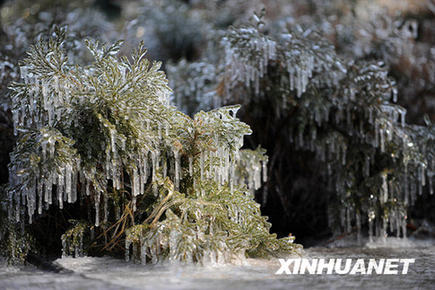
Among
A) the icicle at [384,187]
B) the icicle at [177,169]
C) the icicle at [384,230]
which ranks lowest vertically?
the icicle at [384,230]

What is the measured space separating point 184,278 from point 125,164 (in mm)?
883

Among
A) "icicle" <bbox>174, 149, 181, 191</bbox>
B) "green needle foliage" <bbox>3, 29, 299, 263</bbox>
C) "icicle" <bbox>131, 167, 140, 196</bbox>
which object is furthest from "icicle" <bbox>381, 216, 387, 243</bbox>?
"icicle" <bbox>131, 167, 140, 196</bbox>

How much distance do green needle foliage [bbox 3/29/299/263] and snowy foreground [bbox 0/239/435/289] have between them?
0.41 feet

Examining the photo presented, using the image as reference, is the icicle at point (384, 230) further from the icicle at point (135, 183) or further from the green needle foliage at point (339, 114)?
the icicle at point (135, 183)

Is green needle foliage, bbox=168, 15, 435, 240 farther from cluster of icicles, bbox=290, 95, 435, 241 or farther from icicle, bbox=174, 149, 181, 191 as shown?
icicle, bbox=174, 149, 181, 191

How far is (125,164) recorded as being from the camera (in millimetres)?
2830

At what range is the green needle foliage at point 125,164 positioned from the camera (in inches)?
105

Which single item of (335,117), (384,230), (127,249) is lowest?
(384,230)

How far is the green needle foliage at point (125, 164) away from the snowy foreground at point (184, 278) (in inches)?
4.9

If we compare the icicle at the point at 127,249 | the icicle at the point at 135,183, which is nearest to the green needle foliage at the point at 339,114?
the icicle at the point at 135,183

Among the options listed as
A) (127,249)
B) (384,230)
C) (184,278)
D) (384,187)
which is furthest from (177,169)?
(384,230)

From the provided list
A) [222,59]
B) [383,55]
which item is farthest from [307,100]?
[383,55]

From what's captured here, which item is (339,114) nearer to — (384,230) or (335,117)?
(335,117)

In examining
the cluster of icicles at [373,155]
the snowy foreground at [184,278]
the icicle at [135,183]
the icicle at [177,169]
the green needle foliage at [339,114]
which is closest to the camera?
the snowy foreground at [184,278]
